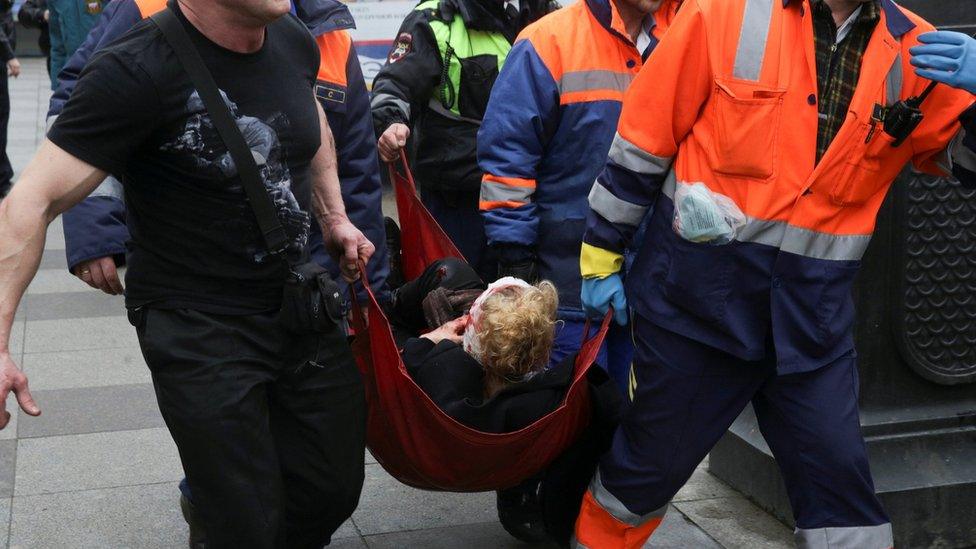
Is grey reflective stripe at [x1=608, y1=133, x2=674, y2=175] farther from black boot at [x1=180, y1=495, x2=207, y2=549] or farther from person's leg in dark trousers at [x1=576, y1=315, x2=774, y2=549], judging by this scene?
black boot at [x1=180, y1=495, x2=207, y2=549]

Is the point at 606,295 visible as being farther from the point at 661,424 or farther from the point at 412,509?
the point at 412,509

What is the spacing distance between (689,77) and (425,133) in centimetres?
169

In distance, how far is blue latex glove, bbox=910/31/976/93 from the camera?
113 inches

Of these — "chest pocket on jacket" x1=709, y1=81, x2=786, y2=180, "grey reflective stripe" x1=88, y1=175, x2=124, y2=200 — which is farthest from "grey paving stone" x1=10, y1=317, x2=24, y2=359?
"chest pocket on jacket" x1=709, y1=81, x2=786, y2=180

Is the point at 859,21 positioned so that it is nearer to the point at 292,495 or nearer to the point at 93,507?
the point at 292,495

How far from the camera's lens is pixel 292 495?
3137 millimetres

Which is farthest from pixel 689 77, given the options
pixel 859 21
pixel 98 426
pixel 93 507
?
pixel 98 426

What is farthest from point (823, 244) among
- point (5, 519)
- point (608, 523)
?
point (5, 519)

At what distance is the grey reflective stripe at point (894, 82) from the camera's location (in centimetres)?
301

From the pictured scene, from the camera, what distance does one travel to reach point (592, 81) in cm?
374

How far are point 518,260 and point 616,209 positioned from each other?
0.66 m

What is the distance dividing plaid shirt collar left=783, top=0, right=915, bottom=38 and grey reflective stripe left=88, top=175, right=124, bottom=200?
6.39 feet

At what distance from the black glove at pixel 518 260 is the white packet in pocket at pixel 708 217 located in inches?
33.5

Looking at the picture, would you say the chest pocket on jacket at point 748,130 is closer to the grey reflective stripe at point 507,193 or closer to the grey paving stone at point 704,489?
the grey reflective stripe at point 507,193
